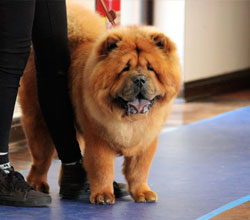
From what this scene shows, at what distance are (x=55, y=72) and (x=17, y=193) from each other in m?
0.48

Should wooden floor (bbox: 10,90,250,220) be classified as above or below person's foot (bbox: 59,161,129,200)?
below

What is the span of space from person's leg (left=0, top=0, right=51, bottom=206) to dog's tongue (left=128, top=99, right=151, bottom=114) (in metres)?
0.41

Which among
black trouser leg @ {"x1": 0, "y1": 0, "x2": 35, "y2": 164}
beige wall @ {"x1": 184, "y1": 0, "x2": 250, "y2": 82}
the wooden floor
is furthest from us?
beige wall @ {"x1": 184, "y1": 0, "x2": 250, "y2": 82}

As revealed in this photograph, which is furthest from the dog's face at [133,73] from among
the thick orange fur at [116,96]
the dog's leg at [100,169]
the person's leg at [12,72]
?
the person's leg at [12,72]

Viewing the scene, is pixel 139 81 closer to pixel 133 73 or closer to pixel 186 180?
pixel 133 73

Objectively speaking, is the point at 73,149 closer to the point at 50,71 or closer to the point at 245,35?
the point at 50,71

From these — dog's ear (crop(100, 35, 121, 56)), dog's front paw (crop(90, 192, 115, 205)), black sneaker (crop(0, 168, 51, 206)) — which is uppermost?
dog's ear (crop(100, 35, 121, 56))

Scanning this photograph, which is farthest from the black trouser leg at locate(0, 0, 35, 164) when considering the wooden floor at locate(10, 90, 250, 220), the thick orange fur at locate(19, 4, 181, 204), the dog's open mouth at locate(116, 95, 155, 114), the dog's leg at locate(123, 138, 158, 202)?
the wooden floor at locate(10, 90, 250, 220)

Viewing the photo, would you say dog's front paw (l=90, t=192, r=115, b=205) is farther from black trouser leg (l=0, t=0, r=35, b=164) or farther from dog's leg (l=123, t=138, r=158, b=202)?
black trouser leg (l=0, t=0, r=35, b=164)

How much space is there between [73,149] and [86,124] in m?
0.16

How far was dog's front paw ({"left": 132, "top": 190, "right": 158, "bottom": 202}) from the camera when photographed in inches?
92.7

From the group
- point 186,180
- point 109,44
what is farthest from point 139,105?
point 186,180

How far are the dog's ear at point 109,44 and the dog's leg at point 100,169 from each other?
0.33 metres

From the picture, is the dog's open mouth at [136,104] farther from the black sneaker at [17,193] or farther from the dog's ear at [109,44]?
the black sneaker at [17,193]
